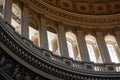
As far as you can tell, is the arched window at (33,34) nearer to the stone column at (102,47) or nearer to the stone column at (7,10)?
the stone column at (7,10)

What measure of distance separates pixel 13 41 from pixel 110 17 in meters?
9.87

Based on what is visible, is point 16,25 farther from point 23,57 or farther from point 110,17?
point 110,17

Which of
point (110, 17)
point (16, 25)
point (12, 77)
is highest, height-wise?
point (110, 17)

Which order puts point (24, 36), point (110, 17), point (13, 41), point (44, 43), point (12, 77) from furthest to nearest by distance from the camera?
point (110, 17)
point (44, 43)
point (24, 36)
point (13, 41)
point (12, 77)

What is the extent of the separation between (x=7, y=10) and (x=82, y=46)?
206 inches

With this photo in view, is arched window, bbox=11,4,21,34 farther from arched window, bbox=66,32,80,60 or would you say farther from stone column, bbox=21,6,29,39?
arched window, bbox=66,32,80,60

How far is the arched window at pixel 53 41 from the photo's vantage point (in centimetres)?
2271

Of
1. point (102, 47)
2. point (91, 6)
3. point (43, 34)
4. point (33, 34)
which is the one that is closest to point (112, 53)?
point (102, 47)

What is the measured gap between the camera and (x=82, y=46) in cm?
2361

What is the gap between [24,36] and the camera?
2058cm

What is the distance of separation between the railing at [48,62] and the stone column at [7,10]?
1192 millimetres

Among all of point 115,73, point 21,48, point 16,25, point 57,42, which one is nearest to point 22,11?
point 16,25

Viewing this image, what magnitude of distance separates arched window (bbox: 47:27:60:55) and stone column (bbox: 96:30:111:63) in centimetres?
275

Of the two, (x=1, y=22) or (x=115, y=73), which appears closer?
(x=1, y=22)
